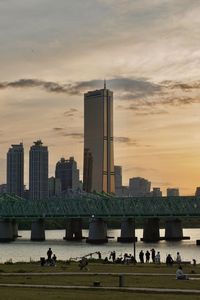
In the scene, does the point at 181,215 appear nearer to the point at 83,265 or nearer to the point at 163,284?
the point at 83,265

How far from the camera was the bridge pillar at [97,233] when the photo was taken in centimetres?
18823

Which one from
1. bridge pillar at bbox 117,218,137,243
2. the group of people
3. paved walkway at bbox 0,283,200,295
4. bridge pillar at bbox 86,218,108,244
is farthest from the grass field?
bridge pillar at bbox 117,218,137,243

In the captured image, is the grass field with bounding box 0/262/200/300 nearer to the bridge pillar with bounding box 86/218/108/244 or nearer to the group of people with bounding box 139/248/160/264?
the group of people with bounding box 139/248/160/264

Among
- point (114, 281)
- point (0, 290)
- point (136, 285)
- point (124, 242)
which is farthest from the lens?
point (124, 242)

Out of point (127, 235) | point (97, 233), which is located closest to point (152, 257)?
point (127, 235)

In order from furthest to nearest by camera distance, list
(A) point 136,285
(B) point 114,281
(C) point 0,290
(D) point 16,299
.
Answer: (B) point 114,281 < (A) point 136,285 < (C) point 0,290 < (D) point 16,299

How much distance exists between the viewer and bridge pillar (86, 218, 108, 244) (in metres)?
188

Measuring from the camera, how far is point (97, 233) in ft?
634

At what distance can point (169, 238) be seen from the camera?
652ft

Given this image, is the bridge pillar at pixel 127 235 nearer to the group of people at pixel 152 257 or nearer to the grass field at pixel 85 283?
the group of people at pixel 152 257

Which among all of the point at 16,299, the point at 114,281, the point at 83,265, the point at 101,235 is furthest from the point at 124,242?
the point at 16,299

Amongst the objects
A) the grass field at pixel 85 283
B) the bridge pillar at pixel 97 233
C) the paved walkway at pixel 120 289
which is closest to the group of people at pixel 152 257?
the grass field at pixel 85 283

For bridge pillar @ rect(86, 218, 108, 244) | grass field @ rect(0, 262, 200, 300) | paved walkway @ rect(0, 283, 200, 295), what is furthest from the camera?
bridge pillar @ rect(86, 218, 108, 244)

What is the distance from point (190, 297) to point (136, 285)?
758cm
